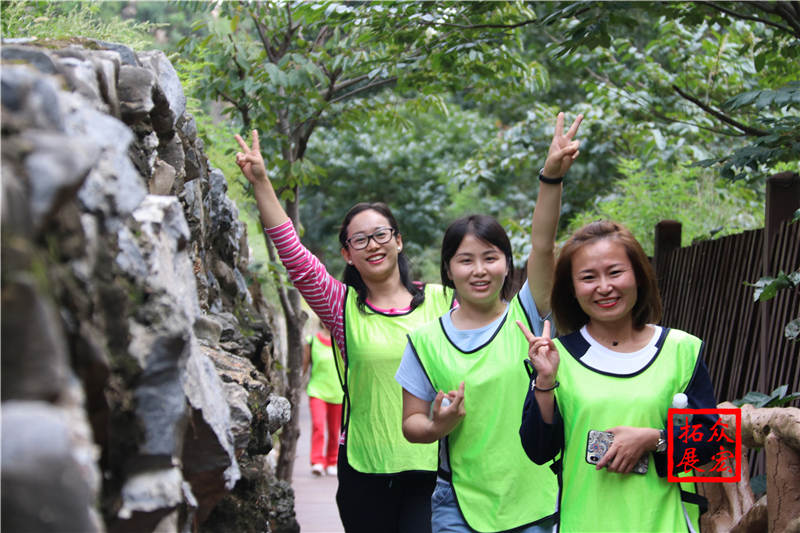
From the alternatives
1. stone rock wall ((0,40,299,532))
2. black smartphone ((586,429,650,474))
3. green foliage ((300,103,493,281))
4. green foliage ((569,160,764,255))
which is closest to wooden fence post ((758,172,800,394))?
black smartphone ((586,429,650,474))

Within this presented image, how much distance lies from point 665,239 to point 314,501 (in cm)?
379

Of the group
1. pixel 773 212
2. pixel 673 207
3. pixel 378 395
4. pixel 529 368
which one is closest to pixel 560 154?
pixel 529 368

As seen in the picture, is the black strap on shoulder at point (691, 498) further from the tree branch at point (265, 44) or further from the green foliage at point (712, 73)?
the tree branch at point (265, 44)

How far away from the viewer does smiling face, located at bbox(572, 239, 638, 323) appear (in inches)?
117

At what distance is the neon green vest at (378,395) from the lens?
13.1ft

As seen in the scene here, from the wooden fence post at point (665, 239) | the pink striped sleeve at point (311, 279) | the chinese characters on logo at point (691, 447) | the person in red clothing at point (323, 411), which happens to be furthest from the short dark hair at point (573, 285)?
the person in red clothing at point (323, 411)

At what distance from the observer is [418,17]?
5.65 m

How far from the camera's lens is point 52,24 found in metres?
4.02

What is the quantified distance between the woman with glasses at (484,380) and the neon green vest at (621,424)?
0.31 m

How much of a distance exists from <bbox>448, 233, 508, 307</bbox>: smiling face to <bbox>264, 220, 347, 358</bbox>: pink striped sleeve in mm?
866

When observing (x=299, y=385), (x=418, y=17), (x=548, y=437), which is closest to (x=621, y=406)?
(x=548, y=437)

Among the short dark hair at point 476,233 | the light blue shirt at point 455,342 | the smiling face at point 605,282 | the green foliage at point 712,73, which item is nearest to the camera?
the smiling face at point 605,282

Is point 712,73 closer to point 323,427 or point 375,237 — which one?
point 375,237

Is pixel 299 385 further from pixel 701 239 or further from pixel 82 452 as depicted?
pixel 82 452
